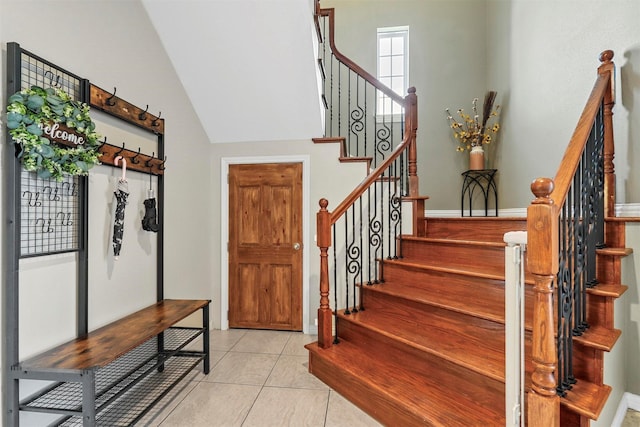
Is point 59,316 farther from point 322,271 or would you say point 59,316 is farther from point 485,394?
point 485,394

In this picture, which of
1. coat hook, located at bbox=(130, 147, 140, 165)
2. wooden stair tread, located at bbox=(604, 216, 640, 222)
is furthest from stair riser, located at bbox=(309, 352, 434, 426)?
coat hook, located at bbox=(130, 147, 140, 165)

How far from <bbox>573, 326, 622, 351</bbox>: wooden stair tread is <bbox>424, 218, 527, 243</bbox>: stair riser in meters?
0.92

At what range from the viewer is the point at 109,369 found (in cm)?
216

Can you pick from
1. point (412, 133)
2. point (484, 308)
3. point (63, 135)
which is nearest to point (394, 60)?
point (412, 133)

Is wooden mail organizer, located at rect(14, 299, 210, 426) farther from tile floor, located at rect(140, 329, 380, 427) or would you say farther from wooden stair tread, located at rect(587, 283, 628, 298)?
wooden stair tread, located at rect(587, 283, 628, 298)

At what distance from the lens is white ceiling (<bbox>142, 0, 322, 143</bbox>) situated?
8.87ft

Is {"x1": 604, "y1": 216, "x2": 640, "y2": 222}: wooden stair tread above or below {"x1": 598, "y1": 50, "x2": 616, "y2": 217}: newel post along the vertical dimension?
below

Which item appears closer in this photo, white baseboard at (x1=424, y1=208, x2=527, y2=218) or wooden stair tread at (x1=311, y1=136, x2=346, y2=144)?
wooden stair tread at (x1=311, y1=136, x2=346, y2=144)

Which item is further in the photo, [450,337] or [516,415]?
[450,337]

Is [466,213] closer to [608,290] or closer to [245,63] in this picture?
[608,290]

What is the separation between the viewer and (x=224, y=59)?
3043 millimetres

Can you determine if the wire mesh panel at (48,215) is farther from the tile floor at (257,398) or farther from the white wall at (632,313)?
the white wall at (632,313)

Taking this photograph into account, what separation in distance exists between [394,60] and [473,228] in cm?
300

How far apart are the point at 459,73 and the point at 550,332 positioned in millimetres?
4070
